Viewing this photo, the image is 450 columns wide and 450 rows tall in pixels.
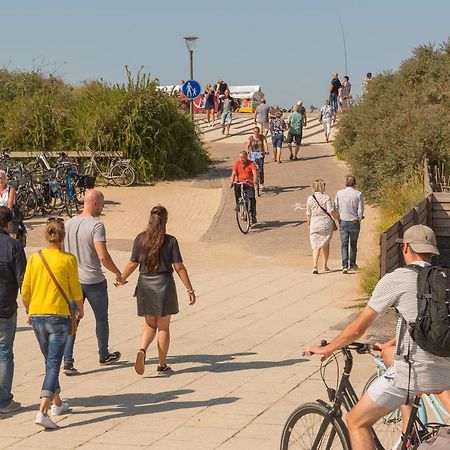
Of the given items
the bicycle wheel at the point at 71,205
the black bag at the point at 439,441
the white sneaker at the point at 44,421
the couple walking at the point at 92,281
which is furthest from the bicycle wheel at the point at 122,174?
the black bag at the point at 439,441

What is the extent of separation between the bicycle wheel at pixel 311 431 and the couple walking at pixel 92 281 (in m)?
2.81

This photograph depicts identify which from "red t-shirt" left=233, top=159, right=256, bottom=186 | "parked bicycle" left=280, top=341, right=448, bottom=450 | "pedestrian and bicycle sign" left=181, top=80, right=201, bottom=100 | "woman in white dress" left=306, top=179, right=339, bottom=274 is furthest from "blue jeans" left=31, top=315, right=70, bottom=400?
"pedestrian and bicycle sign" left=181, top=80, right=201, bottom=100

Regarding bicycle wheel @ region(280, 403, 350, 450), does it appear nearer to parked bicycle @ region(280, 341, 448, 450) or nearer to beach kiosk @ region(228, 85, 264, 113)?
parked bicycle @ region(280, 341, 448, 450)

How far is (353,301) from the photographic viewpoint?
47.7 feet

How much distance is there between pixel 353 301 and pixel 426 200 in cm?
412

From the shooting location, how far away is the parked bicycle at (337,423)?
5711 millimetres

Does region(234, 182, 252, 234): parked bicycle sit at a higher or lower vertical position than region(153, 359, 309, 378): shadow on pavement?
higher

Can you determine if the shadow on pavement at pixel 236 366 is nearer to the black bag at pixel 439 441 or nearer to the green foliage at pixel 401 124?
the black bag at pixel 439 441

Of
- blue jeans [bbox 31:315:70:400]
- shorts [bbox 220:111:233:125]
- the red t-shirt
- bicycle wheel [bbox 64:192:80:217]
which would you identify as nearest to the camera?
blue jeans [bbox 31:315:70:400]

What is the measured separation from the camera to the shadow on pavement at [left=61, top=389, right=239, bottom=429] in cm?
884

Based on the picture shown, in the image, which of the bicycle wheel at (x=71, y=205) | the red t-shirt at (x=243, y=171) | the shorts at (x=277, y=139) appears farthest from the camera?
the shorts at (x=277, y=139)

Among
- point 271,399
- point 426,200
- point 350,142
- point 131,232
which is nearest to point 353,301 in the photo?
point 426,200

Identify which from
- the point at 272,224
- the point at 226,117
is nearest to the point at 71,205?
the point at 272,224

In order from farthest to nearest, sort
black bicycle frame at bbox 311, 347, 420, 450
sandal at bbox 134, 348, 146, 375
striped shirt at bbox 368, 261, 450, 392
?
sandal at bbox 134, 348, 146, 375 < black bicycle frame at bbox 311, 347, 420, 450 < striped shirt at bbox 368, 261, 450, 392
